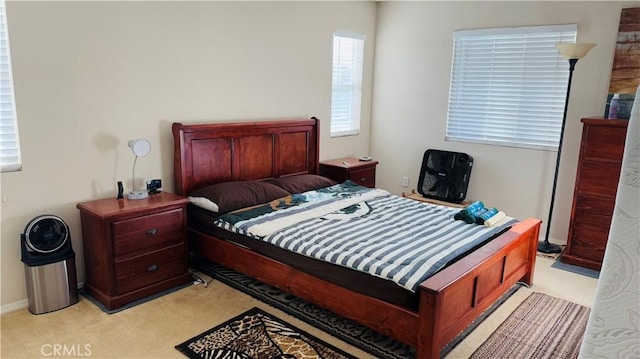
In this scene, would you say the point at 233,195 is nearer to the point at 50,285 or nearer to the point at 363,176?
the point at 50,285

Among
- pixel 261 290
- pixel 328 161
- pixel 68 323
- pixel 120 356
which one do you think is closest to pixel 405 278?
pixel 261 290

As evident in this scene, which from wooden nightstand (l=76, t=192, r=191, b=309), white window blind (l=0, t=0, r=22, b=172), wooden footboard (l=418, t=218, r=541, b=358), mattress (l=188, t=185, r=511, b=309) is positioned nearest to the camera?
wooden footboard (l=418, t=218, r=541, b=358)

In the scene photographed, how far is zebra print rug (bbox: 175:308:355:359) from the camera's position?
2.48m

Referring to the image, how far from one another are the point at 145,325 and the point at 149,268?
462mm

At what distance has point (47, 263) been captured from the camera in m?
2.83

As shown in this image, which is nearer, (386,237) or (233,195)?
(386,237)

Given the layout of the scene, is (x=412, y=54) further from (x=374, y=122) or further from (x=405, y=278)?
(x=405, y=278)

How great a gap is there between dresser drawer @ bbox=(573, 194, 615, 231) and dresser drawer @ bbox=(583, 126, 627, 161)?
1.19ft

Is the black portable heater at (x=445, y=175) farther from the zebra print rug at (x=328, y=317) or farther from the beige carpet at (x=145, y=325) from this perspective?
the beige carpet at (x=145, y=325)

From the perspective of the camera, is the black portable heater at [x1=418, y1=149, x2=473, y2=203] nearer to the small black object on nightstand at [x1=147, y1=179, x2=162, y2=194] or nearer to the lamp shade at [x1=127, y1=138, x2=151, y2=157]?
the small black object on nightstand at [x1=147, y1=179, x2=162, y2=194]

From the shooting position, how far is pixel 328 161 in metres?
5.12

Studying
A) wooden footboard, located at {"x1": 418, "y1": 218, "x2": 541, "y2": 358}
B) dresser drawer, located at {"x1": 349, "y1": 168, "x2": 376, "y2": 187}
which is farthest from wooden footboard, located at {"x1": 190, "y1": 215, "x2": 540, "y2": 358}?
dresser drawer, located at {"x1": 349, "y1": 168, "x2": 376, "y2": 187}

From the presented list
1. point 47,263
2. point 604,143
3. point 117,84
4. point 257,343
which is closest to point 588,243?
point 604,143

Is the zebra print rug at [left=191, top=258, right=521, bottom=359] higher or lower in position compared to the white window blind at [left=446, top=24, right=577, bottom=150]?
lower
